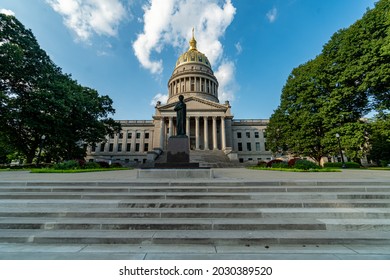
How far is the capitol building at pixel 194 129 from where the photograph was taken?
43625 mm

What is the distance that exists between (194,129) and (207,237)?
45.0 metres

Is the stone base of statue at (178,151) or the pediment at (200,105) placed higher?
the pediment at (200,105)

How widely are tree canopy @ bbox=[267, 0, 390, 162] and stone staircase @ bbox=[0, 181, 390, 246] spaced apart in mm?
14941

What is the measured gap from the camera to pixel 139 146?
5459 cm

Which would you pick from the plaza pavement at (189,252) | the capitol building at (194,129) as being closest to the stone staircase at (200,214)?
the plaza pavement at (189,252)

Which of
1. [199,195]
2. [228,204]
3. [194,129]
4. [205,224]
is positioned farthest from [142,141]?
[205,224]

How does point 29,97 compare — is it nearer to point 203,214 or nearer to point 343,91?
point 203,214

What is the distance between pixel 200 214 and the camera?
182 inches

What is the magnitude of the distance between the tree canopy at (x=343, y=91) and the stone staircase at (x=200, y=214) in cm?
1494

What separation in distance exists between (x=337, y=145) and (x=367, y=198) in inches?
655

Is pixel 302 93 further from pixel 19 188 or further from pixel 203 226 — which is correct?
pixel 19 188

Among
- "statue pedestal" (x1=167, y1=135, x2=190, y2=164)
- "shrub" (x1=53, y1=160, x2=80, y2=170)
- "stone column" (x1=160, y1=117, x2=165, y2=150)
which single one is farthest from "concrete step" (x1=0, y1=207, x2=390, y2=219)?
"stone column" (x1=160, y1=117, x2=165, y2=150)

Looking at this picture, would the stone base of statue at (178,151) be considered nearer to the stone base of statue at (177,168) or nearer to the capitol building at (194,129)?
the stone base of statue at (177,168)

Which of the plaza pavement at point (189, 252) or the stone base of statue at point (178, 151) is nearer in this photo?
the plaza pavement at point (189, 252)
